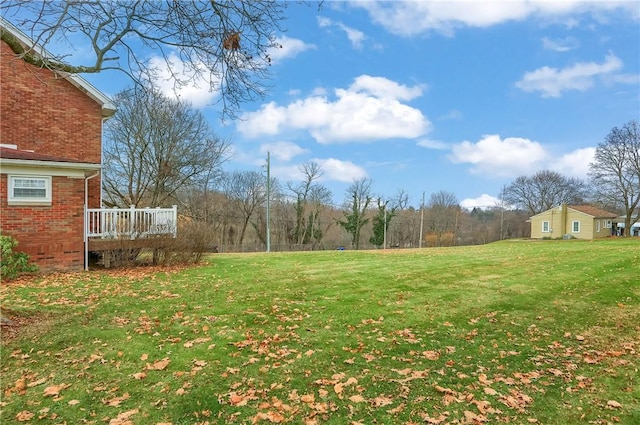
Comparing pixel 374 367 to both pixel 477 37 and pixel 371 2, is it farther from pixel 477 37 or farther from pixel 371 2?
pixel 477 37

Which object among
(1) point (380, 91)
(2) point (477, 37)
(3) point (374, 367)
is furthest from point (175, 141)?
(3) point (374, 367)

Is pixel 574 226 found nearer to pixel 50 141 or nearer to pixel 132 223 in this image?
pixel 132 223

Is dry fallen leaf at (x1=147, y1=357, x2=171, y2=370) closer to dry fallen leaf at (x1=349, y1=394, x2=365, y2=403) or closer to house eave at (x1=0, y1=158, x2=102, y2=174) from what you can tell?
dry fallen leaf at (x1=349, y1=394, x2=365, y2=403)

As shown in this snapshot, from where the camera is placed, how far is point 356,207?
160ft

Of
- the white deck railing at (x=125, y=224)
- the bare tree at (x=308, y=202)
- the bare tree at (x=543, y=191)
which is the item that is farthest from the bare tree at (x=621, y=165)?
the white deck railing at (x=125, y=224)

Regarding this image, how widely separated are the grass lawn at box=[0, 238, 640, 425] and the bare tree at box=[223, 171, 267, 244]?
35025mm

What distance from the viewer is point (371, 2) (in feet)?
26.3

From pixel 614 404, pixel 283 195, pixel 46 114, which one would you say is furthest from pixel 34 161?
pixel 283 195

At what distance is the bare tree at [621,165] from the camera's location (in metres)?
36.2

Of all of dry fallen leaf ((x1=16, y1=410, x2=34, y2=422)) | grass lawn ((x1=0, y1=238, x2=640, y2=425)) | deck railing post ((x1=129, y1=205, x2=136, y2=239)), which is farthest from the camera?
deck railing post ((x1=129, y1=205, x2=136, y2=239))

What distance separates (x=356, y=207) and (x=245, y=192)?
14.4 m

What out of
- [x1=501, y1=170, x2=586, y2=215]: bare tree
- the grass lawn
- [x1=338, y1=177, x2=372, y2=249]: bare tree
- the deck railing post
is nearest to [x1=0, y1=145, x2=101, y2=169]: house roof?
the deck railing post

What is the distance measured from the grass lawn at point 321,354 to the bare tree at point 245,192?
3503 centimetres

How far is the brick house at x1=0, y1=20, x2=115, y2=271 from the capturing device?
9.22 metres
